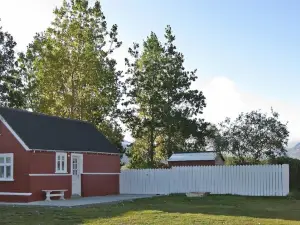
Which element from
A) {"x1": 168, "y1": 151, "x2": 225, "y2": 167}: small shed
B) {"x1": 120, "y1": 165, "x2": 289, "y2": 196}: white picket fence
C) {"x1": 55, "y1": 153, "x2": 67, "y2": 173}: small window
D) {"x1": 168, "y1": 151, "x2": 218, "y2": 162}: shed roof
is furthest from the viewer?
{"x1": 168, "y1": 151, "x2": 218, "y2": 162}: shed roof

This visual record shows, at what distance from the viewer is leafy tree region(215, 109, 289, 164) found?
3459 cm

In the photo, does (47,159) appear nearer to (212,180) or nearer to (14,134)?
(14,134)

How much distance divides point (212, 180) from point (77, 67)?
17004 millimetres

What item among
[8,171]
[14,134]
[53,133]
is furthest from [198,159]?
[14,134]

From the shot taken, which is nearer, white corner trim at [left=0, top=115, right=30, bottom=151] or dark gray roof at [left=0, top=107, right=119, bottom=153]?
white corner trim at [left=0, top=115, right=30, bottom=151]

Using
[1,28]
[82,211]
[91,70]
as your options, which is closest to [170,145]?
[91,70]

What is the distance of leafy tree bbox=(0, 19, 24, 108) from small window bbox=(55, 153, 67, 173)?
17.5 meters

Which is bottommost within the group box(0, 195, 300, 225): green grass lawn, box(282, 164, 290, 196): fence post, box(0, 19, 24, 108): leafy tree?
box(0, 195, 300, 225): green grass lawn

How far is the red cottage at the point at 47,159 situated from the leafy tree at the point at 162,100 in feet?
46.9

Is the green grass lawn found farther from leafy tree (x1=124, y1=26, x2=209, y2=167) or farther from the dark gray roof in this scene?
leafy tree (x1=124, y1=26, x2=209, y2=167)

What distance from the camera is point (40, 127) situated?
91.0 feet

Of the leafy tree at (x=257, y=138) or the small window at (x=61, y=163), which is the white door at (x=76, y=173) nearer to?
the small window at (x=61, y=163)

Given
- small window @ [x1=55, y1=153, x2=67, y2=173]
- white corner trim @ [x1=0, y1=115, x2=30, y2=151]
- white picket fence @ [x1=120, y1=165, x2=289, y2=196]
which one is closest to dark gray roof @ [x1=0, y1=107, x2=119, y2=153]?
white corner trim @ [x1=0, y1=115, x2=30, y2=151]

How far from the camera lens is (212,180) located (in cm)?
2964
